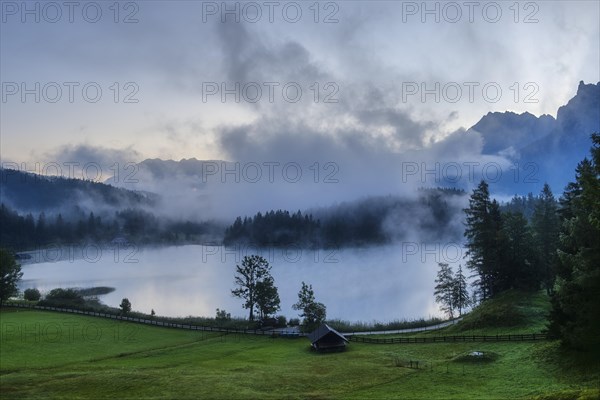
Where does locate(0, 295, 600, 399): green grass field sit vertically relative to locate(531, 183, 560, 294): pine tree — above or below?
below

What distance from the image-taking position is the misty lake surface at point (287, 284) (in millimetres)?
102688

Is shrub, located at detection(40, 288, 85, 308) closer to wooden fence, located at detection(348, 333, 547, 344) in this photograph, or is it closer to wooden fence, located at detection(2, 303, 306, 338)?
wooden fence, located at detection(2, 303, 306, 338)

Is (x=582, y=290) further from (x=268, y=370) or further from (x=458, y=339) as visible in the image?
(x=268, y=370)

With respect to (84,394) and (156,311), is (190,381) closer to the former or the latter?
(84,394)

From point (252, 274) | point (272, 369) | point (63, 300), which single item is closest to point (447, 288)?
point (252, 274)

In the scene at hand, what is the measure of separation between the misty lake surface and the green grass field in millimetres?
37465

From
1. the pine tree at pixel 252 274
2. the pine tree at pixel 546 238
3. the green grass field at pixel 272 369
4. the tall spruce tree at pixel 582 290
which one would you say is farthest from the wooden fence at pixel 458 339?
the pine tree at pixel 252 274

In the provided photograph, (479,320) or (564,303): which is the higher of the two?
(564,303)

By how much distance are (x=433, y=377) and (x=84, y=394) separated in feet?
97.2

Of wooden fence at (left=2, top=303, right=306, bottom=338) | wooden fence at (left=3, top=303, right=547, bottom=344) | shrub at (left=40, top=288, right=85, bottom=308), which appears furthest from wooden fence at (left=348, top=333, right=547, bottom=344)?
shrub at (left=40, top=288, right=85, bottom=308)

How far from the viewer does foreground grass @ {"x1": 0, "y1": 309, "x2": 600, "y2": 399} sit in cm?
3631

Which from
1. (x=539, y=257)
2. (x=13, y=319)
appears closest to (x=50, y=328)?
(x=13, y=319)

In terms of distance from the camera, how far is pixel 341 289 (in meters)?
125

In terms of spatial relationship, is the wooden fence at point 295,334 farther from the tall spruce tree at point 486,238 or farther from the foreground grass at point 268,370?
the tall spruce tree at point 486,238
